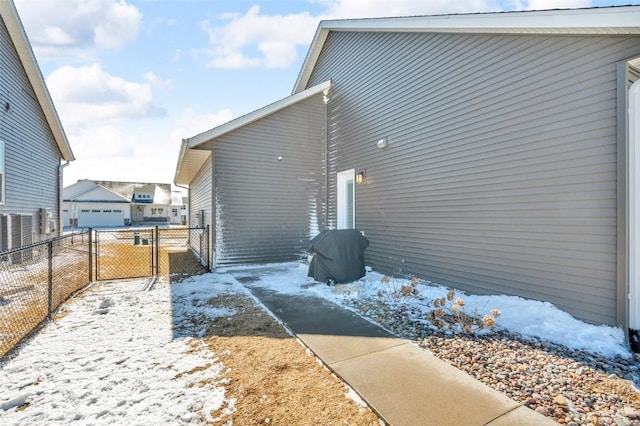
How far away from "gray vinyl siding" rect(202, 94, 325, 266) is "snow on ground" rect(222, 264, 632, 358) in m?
1.69

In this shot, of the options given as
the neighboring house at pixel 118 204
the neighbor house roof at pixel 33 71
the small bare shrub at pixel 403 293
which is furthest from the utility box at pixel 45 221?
the neighboring house at pixel 118 204

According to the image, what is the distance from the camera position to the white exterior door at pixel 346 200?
8.45 metres

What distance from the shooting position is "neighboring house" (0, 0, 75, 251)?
8.02m

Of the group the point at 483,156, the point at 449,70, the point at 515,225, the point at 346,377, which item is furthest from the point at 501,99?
the point at 346,377

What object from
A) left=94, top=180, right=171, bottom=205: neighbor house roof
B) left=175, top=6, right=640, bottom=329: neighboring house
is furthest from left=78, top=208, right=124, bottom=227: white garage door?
left=175, top=6, right=640, bottom=329: neighboring house

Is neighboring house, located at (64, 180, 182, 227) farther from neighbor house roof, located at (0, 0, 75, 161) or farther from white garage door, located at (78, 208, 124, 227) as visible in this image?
neighbor house roof, located at (0, 0, 75, 161)

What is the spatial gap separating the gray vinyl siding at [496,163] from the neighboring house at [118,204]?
31712 millimetres

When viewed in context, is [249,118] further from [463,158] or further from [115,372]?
[115,372]

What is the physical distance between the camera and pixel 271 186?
27.7ft

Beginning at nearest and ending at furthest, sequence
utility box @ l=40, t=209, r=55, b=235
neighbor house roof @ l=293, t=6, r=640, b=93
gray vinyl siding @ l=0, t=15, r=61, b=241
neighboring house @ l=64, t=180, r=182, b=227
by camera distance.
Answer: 1. neighbor house roof @ l=293, t=6, r=640, b=93
2. gray vinyl siding @ l=0, t=15, r=61, b=241
3. utility box @ l=40, t=209, r=55, b=235
4. neighboring house @ l=64, t=180, r=182, b=227

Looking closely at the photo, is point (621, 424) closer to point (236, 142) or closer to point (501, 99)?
point (501, 99)

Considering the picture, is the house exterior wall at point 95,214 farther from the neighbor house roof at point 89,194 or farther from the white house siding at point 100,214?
the neighbor house roof at point 89,194

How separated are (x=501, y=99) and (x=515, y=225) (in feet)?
6.43

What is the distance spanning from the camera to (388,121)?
694cm
